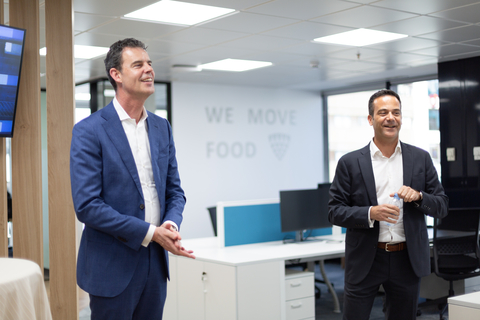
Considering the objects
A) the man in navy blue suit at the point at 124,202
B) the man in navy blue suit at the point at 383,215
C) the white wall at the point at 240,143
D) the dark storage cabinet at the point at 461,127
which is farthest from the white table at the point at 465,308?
the white wall at the point at 240,143

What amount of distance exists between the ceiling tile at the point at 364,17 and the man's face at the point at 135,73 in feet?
8.21

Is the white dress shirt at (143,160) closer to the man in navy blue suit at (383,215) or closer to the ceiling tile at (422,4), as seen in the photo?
the man in navy blue suit at (383,215)

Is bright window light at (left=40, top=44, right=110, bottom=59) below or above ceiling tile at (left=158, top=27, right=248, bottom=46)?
above

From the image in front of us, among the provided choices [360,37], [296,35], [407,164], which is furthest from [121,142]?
[360,37]

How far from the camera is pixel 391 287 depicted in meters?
2.43

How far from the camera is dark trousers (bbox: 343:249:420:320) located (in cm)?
240

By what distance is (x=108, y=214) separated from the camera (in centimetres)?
163

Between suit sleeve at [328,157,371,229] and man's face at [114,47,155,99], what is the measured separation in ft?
3.81

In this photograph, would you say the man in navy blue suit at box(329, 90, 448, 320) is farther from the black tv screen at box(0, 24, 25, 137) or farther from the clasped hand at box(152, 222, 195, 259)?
the black tv screen at box(0, 24, 25, 137)

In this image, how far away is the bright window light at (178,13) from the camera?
3730 millimetres

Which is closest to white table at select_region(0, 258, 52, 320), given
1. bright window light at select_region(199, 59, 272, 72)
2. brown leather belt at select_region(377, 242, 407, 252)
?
brown leather belt at select_region(377, 242, 407, 252)

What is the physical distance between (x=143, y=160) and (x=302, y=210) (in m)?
2.98

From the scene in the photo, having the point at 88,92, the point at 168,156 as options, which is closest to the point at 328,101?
the point at 88,92

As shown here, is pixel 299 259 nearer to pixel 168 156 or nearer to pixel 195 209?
pixel 168 156
